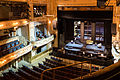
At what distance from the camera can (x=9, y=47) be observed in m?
14.0

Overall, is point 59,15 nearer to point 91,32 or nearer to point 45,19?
point 45,19

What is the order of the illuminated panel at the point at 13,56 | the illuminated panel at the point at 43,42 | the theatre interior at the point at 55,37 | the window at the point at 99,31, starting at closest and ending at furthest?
the illuminated panel at the point at 13,56, the theatre interior at the point at 55,37, the illuminated panel at the point at 43,42, the window at the point at 99,31

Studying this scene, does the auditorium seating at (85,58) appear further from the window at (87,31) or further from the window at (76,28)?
the window at (76,28)

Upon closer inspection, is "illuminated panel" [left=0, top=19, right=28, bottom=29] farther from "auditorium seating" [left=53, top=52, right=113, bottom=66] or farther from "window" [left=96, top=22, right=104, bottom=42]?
"window" [left=96, top=22, right=104, bottom=42]

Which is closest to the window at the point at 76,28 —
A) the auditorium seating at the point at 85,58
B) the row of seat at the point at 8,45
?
the auditorium seating at the point at 85,58

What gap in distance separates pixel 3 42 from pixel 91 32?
11.3 m

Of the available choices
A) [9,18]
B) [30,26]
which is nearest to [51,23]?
[30,26]

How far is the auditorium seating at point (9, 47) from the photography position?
12609mm

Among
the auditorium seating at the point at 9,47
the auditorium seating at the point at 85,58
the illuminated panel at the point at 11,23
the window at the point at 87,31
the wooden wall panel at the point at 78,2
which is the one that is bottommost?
the auditorium seating at the point at 85,58

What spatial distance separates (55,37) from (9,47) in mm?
6501

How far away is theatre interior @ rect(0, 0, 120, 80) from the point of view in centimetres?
1284

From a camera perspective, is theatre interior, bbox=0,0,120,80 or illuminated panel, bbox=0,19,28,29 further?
theatre interior, bbox=0,0,120,80

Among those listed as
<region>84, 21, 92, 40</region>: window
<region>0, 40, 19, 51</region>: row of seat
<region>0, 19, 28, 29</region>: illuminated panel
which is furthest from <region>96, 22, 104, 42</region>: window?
<region>0, 40, 19, 51</region>: row of seat

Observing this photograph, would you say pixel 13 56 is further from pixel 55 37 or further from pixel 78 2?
pixel 78 2
